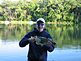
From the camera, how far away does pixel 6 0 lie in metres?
A: 66.6

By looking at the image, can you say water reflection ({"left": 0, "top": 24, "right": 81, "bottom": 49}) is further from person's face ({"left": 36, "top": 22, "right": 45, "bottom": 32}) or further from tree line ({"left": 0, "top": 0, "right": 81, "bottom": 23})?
tree line ({"left": 0, "top": 0, "right": 81, "bottom": 23})

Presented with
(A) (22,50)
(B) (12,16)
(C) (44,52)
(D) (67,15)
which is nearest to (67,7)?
(D) (67,15)

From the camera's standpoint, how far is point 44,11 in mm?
57750

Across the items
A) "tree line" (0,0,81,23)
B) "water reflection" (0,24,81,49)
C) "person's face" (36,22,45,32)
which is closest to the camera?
"person's face" (36,22,45,32)

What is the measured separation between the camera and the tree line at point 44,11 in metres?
56.8

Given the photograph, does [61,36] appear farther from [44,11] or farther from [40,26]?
[44,11]

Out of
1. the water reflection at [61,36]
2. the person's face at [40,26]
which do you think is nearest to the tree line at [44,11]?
the water reflection at [61,36]

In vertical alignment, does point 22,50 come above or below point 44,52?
below

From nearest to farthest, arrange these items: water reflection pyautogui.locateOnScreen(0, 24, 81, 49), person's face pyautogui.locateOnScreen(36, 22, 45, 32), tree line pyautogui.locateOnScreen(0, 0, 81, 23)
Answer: person's face pyautogui.locateOnScreen(36, 22, 45, 32) < water reflection pyautogui.locateOnScreen(0, 24, 81, 49) < tree line pyautogui.locateOnScreen(0, 0, 81, 23)

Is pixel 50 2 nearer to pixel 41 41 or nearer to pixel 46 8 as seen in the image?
pixel 46 8

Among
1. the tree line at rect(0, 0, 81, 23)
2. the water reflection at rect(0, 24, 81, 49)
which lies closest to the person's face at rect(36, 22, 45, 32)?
the water reflection at rect(0, 24, 81, 49)

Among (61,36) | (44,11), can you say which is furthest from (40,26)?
(44,11)

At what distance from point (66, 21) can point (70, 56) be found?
42.3 m

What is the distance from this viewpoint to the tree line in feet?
186
